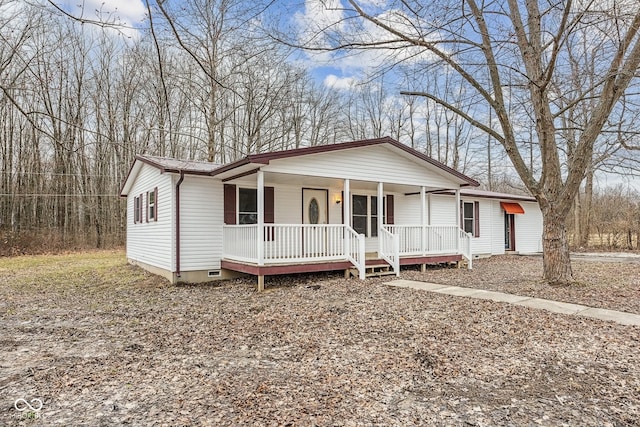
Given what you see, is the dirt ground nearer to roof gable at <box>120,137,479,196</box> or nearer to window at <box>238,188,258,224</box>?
roof gable at <box>120,137,479,196</box>

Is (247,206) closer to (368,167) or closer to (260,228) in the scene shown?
(260,228)

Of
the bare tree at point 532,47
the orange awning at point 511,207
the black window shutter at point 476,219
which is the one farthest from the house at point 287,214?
the orange awning at point 511,207

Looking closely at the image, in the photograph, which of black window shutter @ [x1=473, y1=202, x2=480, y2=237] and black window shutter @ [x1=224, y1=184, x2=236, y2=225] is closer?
black window shutter @ [x1=224, y1=184, x2=236, y2=225]

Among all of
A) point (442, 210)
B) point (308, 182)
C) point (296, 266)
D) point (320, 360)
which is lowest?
point (320, 360)

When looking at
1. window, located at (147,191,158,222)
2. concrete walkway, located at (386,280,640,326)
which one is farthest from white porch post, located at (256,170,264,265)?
window, located at (147,191,158,222)

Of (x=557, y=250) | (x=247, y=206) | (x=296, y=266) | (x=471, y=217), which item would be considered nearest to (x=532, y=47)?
(x=557, y=250)

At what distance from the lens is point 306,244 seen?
9500 millimetres

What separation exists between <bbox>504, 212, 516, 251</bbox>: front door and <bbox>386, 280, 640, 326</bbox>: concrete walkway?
10756 millimetres

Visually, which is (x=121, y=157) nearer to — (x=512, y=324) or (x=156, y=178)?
(x=156, y=178)

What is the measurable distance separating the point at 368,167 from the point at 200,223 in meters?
4.62

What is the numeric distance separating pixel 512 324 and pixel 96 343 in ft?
18.1

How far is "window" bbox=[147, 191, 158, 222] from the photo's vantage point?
1110cm

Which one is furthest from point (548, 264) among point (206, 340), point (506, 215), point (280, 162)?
point (506, 215)

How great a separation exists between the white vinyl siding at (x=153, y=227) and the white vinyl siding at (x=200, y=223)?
0.35m
